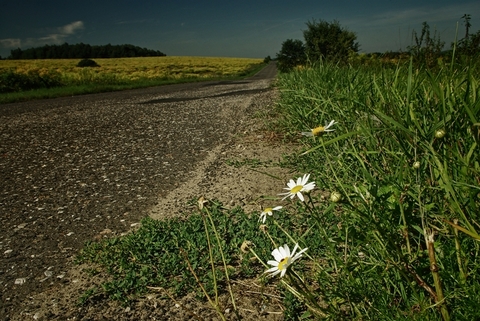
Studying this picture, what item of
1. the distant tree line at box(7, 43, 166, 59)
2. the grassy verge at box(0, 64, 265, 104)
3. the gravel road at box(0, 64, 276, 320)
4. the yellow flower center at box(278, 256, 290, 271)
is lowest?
the gravel road at box(0, 64, 276, 320)

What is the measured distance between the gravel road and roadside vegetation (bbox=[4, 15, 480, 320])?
325 millimetres

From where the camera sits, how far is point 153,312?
4.75 ft

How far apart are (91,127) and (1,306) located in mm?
5069

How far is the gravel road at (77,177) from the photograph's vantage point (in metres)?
1.99

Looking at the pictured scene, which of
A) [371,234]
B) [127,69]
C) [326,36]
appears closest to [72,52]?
[127,69]

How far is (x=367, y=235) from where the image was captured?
0.99 metres

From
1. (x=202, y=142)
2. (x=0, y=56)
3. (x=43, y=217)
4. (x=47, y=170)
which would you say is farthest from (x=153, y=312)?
(x=0, y=56)

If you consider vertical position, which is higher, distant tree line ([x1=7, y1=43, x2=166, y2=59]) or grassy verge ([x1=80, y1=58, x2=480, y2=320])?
distant tree line ([x1=7, y1=43, x2=166, y2=59])

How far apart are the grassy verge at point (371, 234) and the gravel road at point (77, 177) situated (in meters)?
0.34

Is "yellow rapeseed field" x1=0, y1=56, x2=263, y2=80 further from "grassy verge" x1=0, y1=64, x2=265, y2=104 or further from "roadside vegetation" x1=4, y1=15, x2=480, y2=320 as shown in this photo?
"roadside vegetation" x1=4, y1=15, x2=480, y2=320

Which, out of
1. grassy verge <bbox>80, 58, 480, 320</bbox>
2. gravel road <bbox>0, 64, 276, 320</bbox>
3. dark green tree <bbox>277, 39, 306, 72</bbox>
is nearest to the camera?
grassy verge <bbox>80, 58, 480, 320</bbox>

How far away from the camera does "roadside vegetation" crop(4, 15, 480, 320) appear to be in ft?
3.04

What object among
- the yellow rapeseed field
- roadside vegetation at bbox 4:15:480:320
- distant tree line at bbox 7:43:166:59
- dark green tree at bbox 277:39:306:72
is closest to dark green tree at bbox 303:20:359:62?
dark green tree at bbox 277:39:306:72

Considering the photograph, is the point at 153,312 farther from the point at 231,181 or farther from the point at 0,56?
the point at 0,56
